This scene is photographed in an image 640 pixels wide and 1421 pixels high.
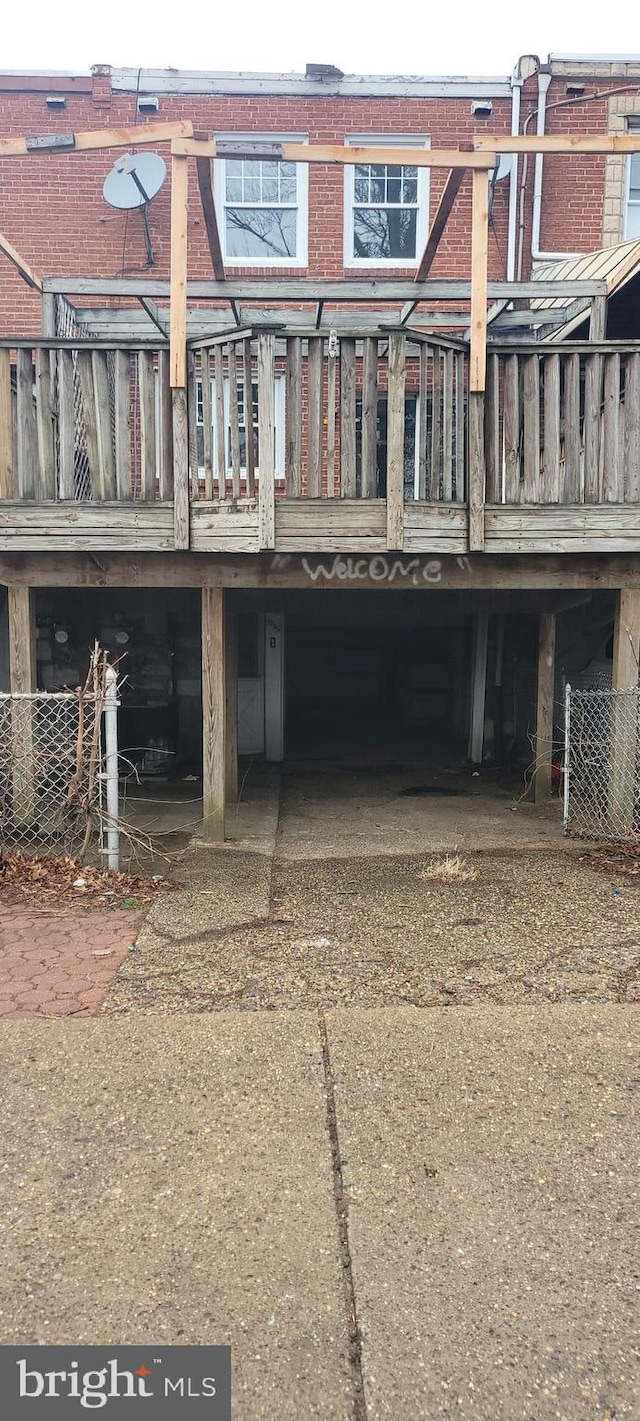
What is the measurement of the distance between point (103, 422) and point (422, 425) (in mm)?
2287

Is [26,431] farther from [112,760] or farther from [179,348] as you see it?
[112,760]

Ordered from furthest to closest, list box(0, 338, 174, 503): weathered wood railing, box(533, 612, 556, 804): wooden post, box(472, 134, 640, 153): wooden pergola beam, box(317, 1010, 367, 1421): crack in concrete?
box(533, 612, 556, 804): wooden post, box(0, 338, 174, 503): weathered wood railing, box(472, 134, 640, 153): wooden pergola beam, box(317, 1010, 367, 1421): crack in concrete

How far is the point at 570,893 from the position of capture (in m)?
5.19

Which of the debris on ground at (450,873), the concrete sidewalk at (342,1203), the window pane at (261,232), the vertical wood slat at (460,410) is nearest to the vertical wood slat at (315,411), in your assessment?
the vertical wood slat at (460,410)

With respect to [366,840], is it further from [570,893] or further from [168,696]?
[168,696]

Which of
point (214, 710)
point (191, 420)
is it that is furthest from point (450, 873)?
point (191, 420)

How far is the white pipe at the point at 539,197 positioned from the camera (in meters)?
10.3

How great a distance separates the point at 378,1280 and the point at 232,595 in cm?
612

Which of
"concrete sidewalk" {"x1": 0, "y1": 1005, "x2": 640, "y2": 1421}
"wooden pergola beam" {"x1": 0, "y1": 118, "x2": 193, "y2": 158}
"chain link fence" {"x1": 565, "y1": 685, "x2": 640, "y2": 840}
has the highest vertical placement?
"wooden pergola beam" {"x1": 0, "y1": 118, "x2": 193, "y2": 158}

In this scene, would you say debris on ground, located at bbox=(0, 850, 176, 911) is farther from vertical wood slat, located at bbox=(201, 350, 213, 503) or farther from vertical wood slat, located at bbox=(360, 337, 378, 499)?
vertical wood slat, located at bbox=(360, 337, 378, 499)

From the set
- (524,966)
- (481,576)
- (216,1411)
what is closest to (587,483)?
(481,576)

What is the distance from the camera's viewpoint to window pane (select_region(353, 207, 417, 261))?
34.8ft

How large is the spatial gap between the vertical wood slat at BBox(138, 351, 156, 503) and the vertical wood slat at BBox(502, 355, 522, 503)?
2256 mm

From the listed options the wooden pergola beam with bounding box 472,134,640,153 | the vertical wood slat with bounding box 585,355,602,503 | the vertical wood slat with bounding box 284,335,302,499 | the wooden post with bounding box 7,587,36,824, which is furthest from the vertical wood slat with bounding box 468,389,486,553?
the wooden post with bounding box 7,587,36,824
